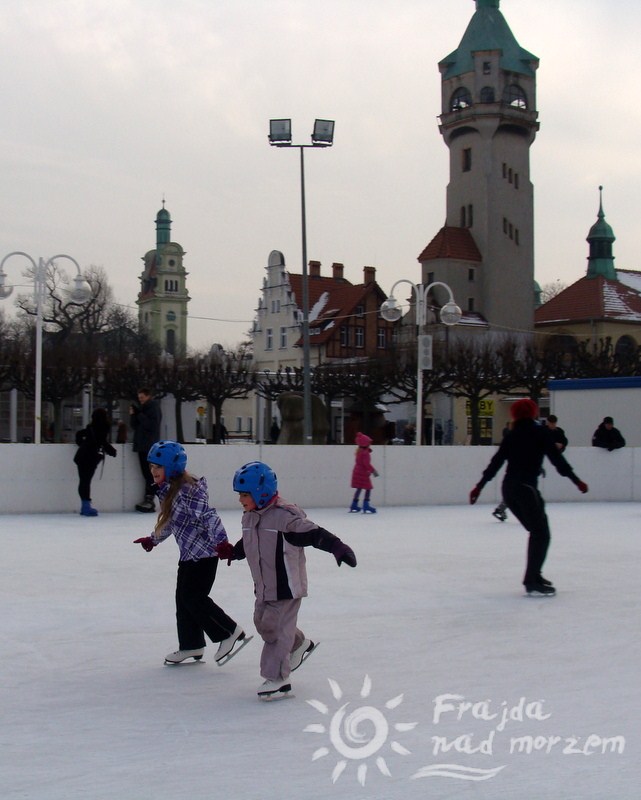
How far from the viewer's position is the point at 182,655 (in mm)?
5691

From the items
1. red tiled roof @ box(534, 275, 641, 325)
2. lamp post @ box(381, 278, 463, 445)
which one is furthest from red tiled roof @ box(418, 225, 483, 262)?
lamp post @ box(381, 278, 463, 445)

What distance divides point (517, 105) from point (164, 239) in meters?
73.0

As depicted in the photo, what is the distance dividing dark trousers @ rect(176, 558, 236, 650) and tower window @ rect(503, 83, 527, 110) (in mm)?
68589

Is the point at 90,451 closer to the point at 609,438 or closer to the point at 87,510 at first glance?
the point at 87,510

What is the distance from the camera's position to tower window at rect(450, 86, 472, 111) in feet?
233

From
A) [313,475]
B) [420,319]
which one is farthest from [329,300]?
[313,475]

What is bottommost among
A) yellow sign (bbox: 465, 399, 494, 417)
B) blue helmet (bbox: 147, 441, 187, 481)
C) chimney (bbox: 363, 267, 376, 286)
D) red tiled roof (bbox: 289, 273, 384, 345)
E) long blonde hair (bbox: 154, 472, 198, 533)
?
long blonde hair (bbox: 154, 472, 198, 533)

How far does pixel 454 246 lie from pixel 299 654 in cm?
6755

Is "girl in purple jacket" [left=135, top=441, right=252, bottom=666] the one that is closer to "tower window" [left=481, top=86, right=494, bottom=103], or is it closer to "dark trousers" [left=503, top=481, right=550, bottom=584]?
"dark trousers" [left=503, top=481, right=550, bottom=584]

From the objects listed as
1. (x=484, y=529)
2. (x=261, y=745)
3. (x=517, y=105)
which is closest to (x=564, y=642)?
(x=261, y=745)

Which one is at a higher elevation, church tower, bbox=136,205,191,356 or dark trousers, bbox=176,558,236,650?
church tower, bbox=136,205,191,356

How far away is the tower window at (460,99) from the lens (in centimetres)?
7094

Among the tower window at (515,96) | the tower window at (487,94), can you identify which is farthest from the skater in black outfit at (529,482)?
the tower window at (515,96)

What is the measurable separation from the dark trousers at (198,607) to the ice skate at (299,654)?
0.49m
